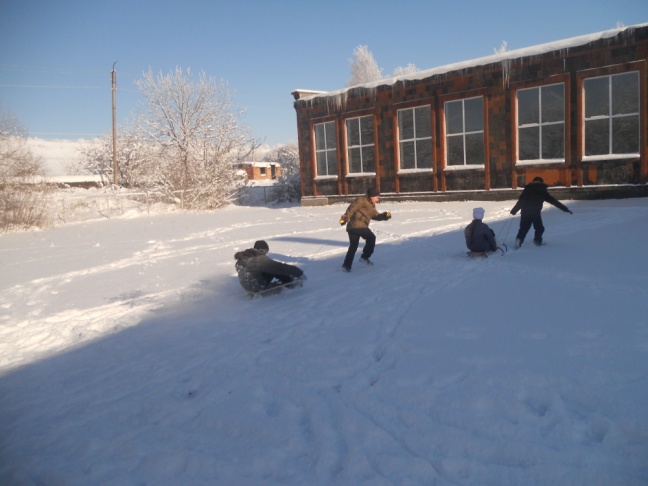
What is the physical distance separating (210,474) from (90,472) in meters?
0.85

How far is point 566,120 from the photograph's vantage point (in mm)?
17016

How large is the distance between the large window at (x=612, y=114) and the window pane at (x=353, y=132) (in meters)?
9.57

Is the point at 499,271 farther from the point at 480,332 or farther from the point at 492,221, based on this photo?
the point at 492,221

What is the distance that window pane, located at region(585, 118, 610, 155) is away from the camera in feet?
53.9

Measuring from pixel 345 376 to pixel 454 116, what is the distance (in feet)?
56.8

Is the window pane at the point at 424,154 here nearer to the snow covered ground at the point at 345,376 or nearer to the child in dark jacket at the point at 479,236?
the snow covered ground at the point at 345,376

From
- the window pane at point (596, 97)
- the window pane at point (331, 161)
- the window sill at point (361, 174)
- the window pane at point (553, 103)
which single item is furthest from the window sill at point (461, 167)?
the window pane at point (331, 161)

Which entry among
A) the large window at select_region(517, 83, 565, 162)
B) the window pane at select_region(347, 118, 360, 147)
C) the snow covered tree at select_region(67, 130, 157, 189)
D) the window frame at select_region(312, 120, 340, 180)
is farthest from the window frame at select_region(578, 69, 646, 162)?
the snow covered tree at select_region(67, 130, 157, 189)

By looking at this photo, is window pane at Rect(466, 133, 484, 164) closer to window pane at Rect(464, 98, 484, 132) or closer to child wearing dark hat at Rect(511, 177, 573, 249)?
window pane at Rect(464, 98, 484, 132)

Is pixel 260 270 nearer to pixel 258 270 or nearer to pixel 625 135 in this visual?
pixel 258 270

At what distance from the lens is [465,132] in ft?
64.3

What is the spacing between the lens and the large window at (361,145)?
74.4ft

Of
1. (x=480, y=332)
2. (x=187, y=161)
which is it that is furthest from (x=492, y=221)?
(x=187, y=161)

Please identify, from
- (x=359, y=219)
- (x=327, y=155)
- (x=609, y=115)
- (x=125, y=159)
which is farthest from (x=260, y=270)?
(x=125, y=159)
